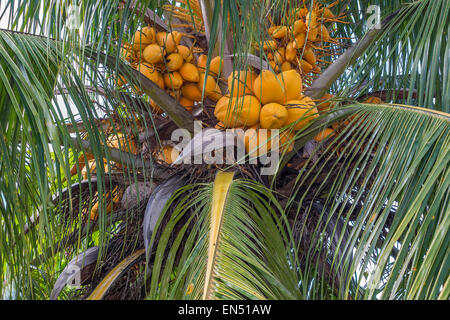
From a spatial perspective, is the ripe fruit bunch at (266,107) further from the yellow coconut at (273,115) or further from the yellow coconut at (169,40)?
the yellow coconut at (169,40)

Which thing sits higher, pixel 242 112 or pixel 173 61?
pixel 173 61

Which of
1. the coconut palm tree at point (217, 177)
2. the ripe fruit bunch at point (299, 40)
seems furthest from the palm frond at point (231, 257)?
the ripe fruit bunch at point (299, 40)

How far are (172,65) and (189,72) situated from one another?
0.06 metres

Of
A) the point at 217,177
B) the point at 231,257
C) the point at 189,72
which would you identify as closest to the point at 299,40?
the point at 189,72

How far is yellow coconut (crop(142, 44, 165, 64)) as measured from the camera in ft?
4.87

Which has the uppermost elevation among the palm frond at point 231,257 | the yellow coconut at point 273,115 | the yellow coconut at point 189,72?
the yellow coconut at point 189,72

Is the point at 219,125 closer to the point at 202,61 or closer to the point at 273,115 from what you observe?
the point at 273,115

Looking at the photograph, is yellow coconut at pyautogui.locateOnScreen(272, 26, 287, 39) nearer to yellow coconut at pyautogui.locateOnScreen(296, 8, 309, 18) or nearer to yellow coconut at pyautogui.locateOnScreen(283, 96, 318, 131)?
yellow coconut at pyautogui.locateOnScreen(296, 8, 309, 18)

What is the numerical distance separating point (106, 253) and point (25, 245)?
48cm

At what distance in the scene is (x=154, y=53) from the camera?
1482 millimetres

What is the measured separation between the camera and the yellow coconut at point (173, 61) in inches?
59.0

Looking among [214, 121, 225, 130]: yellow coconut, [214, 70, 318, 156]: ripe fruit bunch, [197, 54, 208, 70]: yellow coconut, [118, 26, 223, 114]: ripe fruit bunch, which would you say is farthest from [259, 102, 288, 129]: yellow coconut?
[197, 54, 208, 70]: yellow coconut

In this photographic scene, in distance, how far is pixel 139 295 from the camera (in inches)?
55.0
